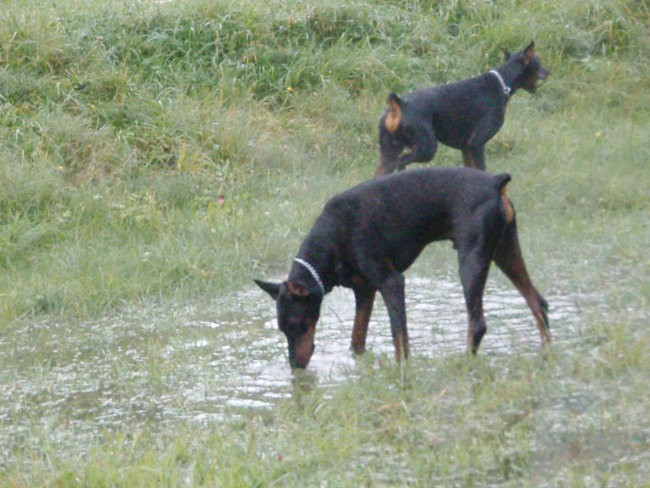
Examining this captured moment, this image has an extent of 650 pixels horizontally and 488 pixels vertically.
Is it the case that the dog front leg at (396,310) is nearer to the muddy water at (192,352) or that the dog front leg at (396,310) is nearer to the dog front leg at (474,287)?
the muddy water at (192,352)

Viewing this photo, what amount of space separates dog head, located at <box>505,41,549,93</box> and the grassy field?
25.2 inches

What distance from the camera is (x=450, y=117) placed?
9.47 m

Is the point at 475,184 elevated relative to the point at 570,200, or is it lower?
elevated

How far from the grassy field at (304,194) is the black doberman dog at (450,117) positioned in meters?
0.59

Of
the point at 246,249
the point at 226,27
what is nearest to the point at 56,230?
the point at 246,249

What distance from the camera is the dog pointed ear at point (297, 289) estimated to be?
6.07 metres

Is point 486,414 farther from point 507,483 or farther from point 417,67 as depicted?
point 417,67

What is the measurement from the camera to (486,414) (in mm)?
4949

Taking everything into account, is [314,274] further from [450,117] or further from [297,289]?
[450,117]

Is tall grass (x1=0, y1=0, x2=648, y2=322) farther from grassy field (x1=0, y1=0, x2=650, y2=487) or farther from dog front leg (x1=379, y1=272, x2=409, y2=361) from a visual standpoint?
dog front leg (x1=379, y1=272, x2=409, y2=361)

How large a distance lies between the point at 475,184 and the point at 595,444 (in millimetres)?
1808

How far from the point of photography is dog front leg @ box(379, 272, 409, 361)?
6055mm

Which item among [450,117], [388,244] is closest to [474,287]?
[388,244]

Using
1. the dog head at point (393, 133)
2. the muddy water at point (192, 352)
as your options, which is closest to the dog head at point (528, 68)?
the dog head at point (393, 133)
